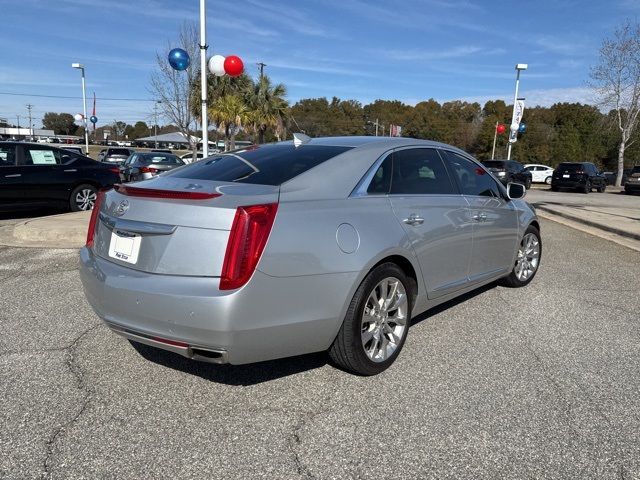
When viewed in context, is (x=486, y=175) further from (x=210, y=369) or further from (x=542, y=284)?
(x=210, y=369)

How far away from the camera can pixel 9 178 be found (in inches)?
368

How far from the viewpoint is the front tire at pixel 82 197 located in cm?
1034

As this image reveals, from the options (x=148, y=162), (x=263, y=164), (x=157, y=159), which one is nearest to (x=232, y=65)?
(x=263, y=164)

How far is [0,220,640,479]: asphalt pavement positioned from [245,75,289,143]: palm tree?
33.9 meters

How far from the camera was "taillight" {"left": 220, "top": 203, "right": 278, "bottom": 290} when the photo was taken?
2668mm

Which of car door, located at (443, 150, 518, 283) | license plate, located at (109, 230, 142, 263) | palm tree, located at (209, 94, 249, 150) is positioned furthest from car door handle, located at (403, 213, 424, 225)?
palm tree, located at (209, 94, 249, 150)

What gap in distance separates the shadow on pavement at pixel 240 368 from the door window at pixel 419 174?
1.39 meters

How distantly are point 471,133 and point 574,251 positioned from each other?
226 ft

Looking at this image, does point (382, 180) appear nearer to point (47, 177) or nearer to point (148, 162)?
point (47, 177)

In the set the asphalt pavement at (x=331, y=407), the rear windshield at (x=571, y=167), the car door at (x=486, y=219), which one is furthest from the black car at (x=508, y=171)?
the asphalt pavement at (x=331, y=407)

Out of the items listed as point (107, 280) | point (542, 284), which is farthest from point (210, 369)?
point (542, 284)

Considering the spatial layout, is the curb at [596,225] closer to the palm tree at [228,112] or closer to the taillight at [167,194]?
the taillight at [167,194]

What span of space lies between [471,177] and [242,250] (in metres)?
2.88

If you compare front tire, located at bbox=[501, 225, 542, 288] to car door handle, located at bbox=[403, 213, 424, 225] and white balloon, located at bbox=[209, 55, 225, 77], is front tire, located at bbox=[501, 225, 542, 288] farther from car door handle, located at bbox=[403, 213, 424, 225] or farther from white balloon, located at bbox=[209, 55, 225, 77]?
white balloon, located at bbox=[209, 55, 225, 77]
